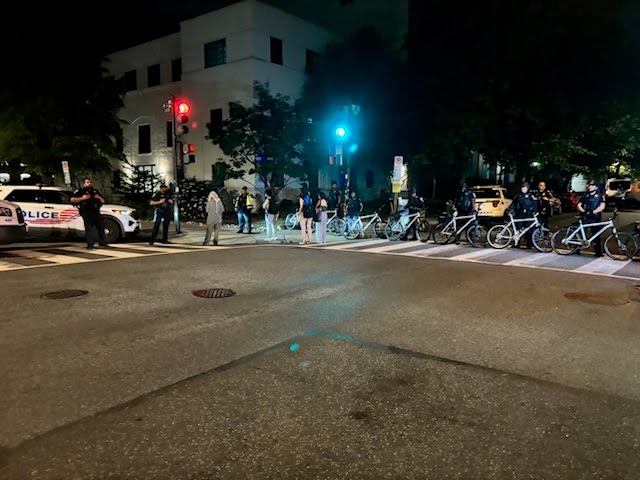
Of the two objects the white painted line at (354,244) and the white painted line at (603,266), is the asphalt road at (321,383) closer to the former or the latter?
the white painted line at (603,266)

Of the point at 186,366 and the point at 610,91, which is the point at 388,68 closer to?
the point at 610,91

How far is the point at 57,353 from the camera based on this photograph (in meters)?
5.50

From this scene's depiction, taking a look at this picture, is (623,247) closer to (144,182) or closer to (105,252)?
(105,252)

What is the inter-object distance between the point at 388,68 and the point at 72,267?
932 inches

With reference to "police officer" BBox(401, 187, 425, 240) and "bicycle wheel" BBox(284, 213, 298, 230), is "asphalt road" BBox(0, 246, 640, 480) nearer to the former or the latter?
"police officer" BBox(401, 187, 425, 240)

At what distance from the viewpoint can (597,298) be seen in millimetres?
8289

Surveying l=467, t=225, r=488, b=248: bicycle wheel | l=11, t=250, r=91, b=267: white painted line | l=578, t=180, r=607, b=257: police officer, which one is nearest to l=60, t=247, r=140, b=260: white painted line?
l=11, t=250, r=91, b=267: white painted line

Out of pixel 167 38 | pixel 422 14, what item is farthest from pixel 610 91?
pixel 167 38

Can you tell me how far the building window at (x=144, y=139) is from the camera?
36.3 m

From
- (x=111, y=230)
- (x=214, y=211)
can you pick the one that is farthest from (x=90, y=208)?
(x=214, y=211)

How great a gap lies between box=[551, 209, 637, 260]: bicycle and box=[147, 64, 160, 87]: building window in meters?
29.4

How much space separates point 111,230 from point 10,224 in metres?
3.83

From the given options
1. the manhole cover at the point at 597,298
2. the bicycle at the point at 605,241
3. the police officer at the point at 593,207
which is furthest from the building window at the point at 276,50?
the manhole cover at the point at 597,298

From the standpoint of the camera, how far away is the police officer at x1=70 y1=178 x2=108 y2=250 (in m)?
13.7
